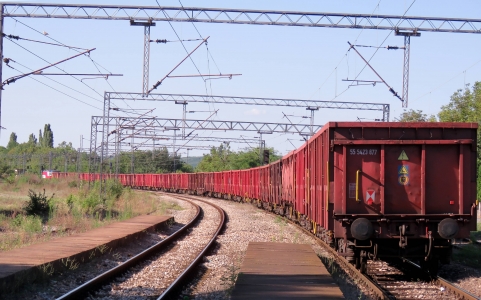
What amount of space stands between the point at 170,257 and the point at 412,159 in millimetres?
6605

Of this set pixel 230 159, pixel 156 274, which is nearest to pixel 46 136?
pixel 230 159

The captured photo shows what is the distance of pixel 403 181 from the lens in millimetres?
11750

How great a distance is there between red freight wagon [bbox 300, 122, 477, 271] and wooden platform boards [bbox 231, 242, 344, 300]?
118cm

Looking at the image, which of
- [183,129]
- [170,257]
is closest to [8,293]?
[170,257]

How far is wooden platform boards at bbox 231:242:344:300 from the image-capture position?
8906 mm

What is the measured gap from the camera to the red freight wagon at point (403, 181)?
38.1ft

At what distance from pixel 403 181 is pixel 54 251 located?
24.3 feet

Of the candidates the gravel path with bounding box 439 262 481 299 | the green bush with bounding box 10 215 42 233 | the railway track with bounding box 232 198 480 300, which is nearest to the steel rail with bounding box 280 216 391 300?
the railway track with bounding box 232 198 480 300

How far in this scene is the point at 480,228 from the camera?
79.0ft

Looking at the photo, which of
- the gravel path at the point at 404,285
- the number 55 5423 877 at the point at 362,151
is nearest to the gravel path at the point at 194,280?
the gravel path at the point at 404,285

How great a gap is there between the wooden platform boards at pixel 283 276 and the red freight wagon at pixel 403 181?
1.18 meters

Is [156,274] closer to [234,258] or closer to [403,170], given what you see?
[234,258]

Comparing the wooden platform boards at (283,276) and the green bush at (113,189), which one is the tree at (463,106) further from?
the wooden platform boards at (283,276)

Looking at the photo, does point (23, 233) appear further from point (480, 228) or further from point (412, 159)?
point (480, 228)
